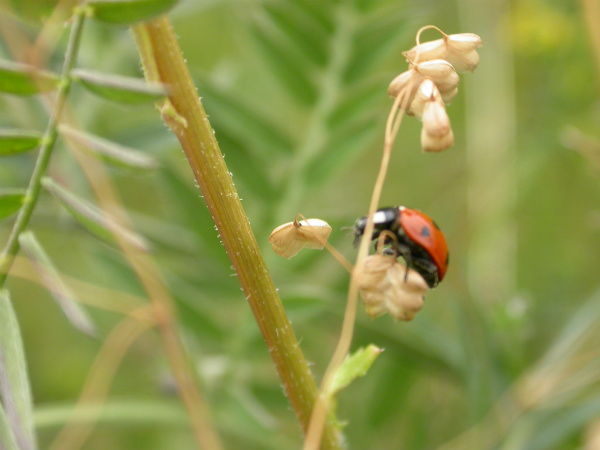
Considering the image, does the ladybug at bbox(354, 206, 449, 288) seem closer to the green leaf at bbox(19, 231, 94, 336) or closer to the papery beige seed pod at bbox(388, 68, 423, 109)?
the papery beige seed pod at bbox(388, 68, 423, 109)

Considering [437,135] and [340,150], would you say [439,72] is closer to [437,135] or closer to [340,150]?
[437,135]

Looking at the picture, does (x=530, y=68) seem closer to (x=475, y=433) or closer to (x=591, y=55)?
(x=591, y=55)

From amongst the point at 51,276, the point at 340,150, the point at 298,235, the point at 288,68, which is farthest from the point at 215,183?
the point at 288,68

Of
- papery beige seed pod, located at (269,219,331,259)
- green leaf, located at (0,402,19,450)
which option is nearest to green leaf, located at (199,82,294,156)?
papery beige seed pod, located at (269,219,331,259)

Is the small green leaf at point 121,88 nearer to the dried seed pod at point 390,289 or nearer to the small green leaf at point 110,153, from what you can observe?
the small green leaf at point 110,153

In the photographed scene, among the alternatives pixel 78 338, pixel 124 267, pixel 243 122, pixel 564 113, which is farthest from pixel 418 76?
pixel 78 338

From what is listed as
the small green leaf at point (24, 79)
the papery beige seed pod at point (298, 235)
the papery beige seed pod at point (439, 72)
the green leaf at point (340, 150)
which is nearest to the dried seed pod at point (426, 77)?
the papery beige seed pod at point (439, 72)
